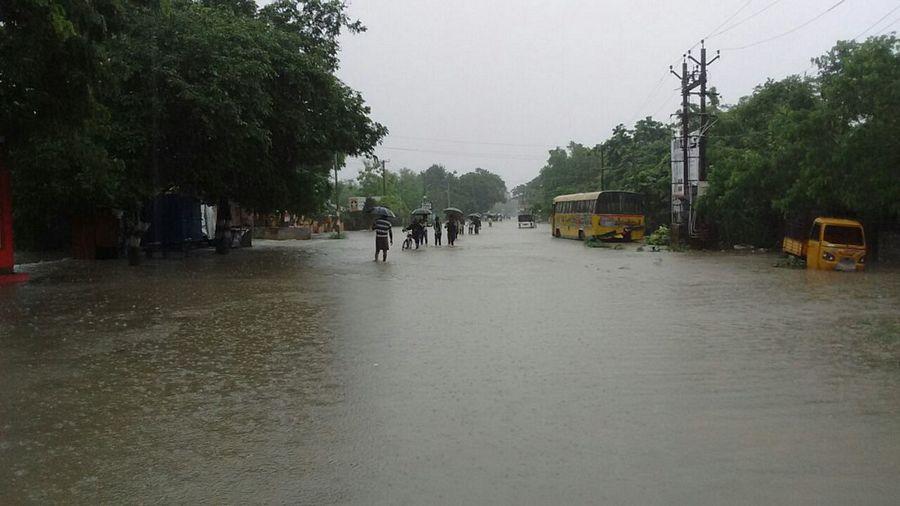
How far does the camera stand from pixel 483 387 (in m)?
6.99

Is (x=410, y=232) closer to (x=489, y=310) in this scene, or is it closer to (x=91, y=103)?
(x=91, y=103)

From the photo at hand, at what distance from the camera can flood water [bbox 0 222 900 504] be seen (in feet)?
15.0

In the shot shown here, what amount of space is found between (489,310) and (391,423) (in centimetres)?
656

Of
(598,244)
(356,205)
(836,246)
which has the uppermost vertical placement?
(356,205)

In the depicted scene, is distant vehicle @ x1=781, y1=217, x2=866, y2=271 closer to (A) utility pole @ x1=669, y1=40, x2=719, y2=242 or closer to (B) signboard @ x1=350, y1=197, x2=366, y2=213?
(A) utility pole @ x1=669, y1=40, x2=719, y2=242

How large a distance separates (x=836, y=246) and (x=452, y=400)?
55.3ft

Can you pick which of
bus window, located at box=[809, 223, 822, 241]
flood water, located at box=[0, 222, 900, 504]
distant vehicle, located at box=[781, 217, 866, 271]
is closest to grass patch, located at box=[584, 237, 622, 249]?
bus window, located at box=[809, 223, 822, 241]

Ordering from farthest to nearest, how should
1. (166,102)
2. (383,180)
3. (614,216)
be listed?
(383,180), (614,216), (166,102)

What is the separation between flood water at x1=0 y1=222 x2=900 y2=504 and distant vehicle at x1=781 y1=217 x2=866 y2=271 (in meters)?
6.86

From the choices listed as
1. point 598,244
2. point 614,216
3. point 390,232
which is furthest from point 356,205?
point 390,232

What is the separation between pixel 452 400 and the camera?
257 inches

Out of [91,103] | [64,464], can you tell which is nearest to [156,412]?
[64,464]

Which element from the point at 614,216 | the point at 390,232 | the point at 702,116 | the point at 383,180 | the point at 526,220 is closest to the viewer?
the point at 390,232

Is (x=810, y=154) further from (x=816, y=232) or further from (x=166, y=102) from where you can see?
(x=166, y=102)
